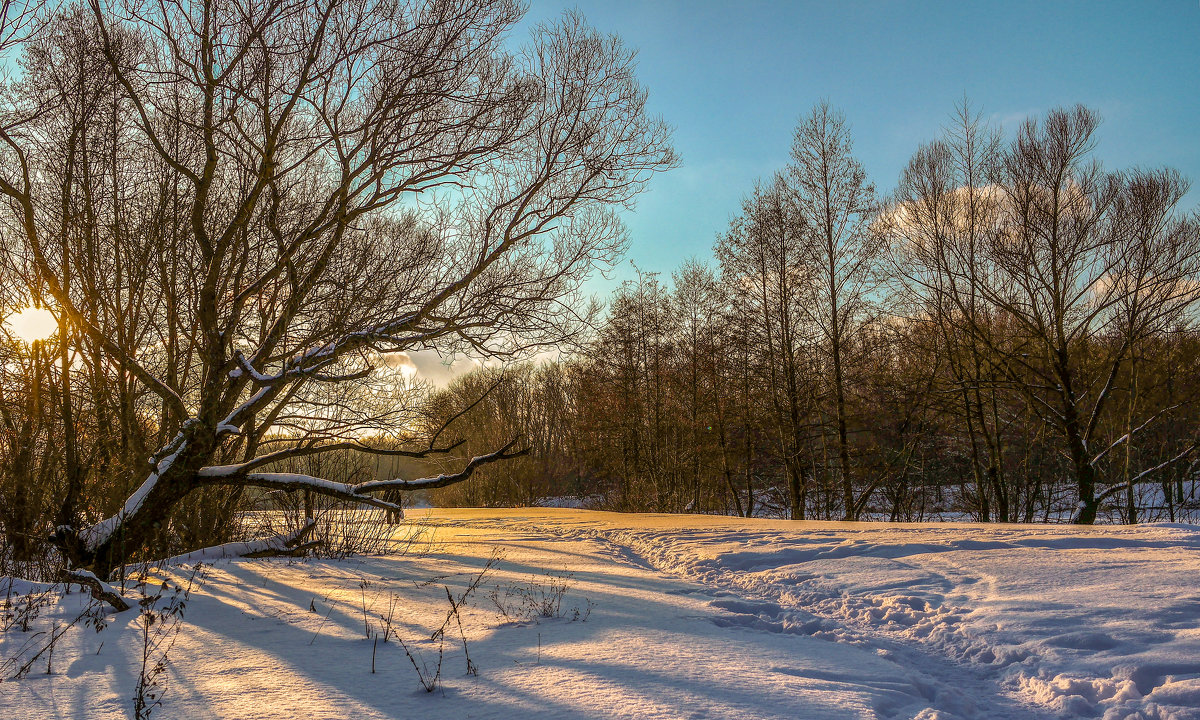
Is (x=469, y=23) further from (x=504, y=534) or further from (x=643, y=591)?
(x=504, y=534)

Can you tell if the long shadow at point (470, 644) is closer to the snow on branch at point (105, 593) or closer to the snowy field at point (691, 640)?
the snowy field at point (691, 640)

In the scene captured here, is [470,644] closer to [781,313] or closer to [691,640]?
[691,640]

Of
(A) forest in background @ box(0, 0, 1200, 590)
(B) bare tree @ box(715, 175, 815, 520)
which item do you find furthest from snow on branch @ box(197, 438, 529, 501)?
(B) bare tree @ box(715, 175, 815, 520)

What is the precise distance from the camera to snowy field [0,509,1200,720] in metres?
2.95

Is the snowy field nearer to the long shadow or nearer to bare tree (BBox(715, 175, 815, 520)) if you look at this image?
the long shadow

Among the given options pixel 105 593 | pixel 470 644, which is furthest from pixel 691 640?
pixel 105 593

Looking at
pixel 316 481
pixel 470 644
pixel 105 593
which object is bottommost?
pixel 470 644

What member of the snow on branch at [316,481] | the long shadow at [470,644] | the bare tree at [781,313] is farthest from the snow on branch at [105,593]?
the bare tree at [781,313]

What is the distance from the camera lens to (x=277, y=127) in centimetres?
686

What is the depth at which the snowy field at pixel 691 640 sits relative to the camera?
2.95 meters

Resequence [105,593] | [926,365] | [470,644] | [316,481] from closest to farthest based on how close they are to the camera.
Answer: [470,644] < [105,593] < [316,481] < [926,365]

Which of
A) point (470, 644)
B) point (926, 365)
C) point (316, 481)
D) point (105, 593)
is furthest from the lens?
point (926, 365)

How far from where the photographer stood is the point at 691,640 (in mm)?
4074

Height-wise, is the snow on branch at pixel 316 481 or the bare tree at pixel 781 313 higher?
the bare tree at pixel 781 313
